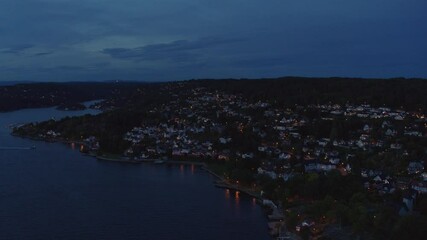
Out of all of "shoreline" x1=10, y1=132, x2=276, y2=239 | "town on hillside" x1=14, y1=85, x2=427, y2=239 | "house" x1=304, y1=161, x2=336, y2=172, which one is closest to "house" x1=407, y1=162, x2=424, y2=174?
"town on hillside" x1=14, y1=85, x2=427, y2=239

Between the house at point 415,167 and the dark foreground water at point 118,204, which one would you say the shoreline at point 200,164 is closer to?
the dark foreground water at point 118,204

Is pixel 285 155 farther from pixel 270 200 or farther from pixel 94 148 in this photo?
pixel 94 148

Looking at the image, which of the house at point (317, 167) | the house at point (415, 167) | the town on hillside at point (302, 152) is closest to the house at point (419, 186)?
the town on hillside at point (302, 152)

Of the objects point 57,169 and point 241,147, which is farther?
point 241,147

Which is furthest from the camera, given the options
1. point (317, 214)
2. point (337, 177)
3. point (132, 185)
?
point (132, 185)

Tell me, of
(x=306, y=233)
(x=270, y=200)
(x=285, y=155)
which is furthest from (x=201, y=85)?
(x=306, y=233)

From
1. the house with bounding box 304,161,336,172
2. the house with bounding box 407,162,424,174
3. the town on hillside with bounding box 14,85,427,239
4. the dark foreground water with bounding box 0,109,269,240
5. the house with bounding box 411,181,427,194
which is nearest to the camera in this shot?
the town on hillside with bounding box 14,85,427,239

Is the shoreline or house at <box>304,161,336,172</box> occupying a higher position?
house at <box>304,161,336,172</box>

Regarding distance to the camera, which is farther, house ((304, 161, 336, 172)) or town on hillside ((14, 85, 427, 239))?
house ((304, 161, 336, 172))

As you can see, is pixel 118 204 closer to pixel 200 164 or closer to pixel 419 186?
pixel 200 164

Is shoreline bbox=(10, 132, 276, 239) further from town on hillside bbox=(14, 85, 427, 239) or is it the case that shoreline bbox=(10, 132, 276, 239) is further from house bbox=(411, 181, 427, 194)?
house bbox=(411, 181, 427, 194)
